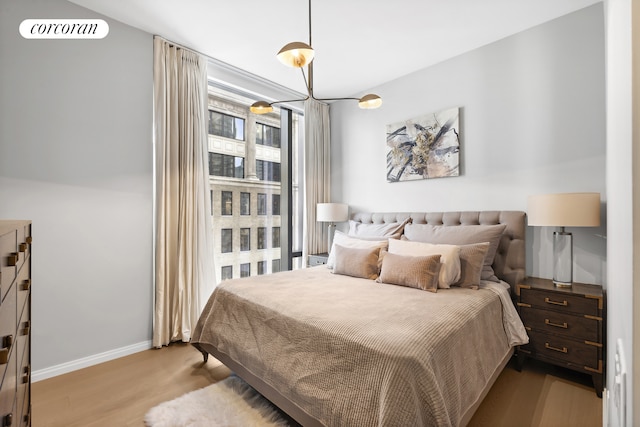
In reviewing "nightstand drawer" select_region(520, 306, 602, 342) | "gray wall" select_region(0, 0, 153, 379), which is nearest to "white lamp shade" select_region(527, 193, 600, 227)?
"nightstand drawer" select_region(520, 306, 602, 342)

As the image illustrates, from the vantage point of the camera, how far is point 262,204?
4.07 metres

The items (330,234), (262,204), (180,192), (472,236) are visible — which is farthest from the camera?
(330,234)

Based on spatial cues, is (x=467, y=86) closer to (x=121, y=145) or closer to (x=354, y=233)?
(x=354, y=233)

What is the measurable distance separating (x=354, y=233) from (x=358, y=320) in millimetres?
2115

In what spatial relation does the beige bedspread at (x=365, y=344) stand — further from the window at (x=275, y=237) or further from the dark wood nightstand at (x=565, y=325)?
the window at (x=275, y=237)

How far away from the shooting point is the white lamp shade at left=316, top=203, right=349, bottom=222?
3.95 metres

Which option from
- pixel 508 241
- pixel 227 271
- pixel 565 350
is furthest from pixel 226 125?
pixel 565 350

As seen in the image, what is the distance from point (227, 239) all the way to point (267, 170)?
1058 millimetres

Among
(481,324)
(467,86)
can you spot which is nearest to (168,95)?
(467,86)

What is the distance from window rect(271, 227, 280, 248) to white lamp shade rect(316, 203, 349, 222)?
619 millimetres

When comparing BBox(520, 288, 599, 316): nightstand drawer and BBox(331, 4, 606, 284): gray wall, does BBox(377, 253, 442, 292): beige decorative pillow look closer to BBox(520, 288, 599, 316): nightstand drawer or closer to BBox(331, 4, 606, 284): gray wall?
BBox(520, 288, 599, 316): nightstand drawer

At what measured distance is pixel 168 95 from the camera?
9.59 feet

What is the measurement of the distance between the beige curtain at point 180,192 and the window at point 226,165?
15.2 inches

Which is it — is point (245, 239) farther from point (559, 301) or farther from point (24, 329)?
point (559, 301)
